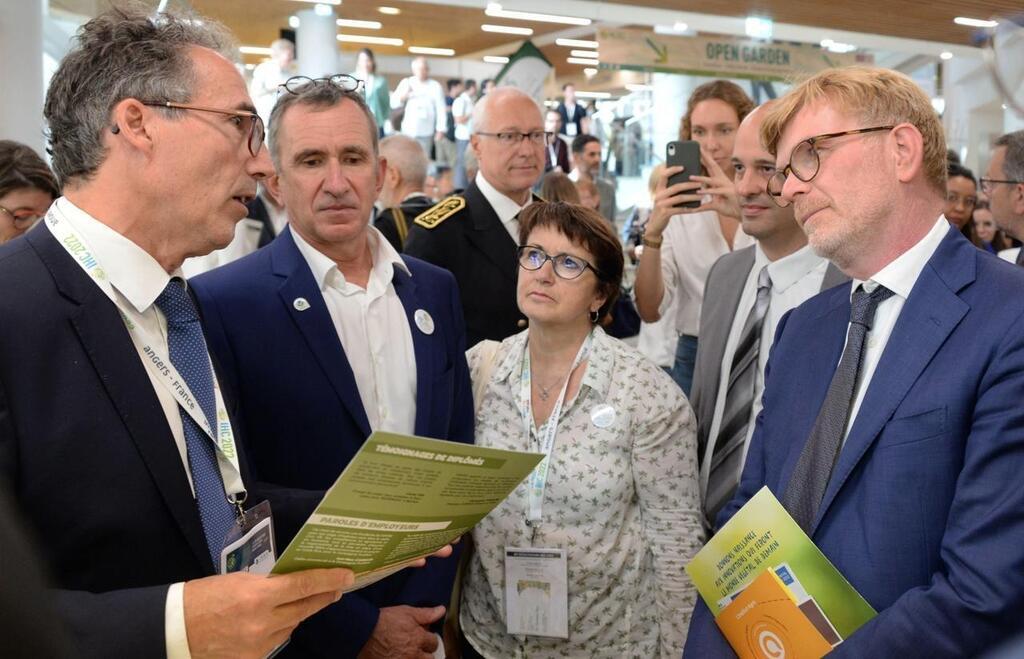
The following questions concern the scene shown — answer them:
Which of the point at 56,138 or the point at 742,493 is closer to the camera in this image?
the point at 56,138

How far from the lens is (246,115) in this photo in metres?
1.83

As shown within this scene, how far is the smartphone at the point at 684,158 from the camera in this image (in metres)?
3.62

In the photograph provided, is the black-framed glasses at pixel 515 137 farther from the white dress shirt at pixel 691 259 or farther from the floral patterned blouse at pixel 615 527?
the floral patterned blouse at pixel 615 527

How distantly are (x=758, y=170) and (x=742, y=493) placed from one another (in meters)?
1.15

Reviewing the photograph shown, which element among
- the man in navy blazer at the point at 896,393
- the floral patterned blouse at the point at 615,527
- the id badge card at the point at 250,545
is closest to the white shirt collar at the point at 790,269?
the floral patterned blouse at the point at 615,527

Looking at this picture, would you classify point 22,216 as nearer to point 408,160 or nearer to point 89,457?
point 89,457

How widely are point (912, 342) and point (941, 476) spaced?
0.79ft

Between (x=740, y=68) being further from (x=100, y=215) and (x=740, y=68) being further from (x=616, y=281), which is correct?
(x=100, y=215)

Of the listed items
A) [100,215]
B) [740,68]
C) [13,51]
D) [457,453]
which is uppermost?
[740,68]

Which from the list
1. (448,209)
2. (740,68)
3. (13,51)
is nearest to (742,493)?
(448,209)

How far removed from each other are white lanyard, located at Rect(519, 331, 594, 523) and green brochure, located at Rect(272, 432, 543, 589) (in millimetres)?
839

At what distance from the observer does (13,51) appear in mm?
3668

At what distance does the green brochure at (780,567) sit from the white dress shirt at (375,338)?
864 mm

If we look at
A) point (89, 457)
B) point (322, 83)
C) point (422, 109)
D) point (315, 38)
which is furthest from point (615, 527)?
point (422, 109)
